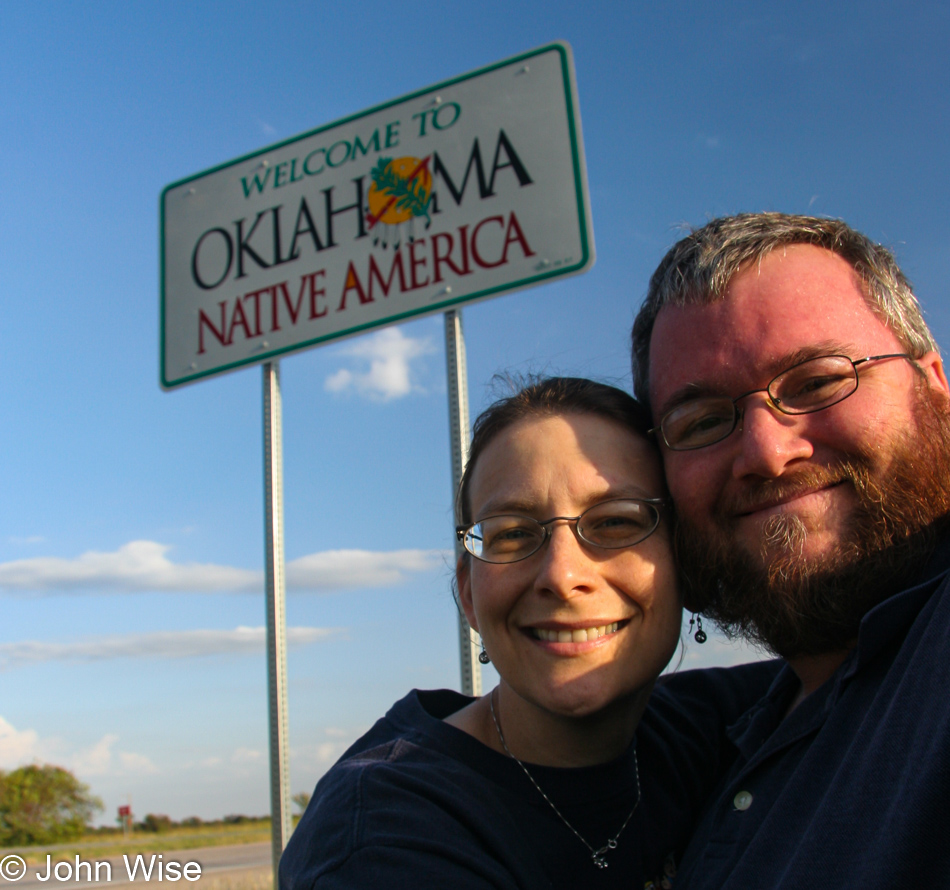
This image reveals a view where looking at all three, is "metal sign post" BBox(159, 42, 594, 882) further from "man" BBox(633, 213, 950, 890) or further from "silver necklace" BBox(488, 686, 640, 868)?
"man" BBox(633, 213, 950, 890)

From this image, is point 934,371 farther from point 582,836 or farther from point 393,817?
point 393,817

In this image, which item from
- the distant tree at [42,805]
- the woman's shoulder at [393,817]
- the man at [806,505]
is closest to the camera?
the man at [806,505]

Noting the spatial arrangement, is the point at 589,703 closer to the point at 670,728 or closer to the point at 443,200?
the point at 670,728

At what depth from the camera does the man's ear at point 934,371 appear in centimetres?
150

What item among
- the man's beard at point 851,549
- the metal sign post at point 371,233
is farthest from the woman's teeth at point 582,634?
the metal sign post at point 371,233

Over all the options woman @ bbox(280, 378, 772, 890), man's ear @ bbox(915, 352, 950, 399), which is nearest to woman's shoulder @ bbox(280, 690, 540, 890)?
woman @ bbox(280, 378, 772, 890)

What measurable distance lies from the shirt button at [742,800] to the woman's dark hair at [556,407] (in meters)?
0.71

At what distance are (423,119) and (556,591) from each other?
2.32m

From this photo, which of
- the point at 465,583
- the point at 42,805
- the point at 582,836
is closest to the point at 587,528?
the point at 465,583

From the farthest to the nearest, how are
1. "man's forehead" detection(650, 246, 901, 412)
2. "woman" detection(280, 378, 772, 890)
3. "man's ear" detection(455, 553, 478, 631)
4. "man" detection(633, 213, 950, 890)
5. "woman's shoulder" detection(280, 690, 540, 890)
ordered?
"man's ear" detection(455, 553, 478, 631) < "man's forehead" detection(650, 246, 901, 412) < "woman" detection(280, 378, 772, 890) < "woman's shoulder" detection(280, 690, 540, 890) < "man" detection(633, 213, 950, 890)

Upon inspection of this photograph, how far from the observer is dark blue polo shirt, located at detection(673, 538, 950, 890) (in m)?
0.78

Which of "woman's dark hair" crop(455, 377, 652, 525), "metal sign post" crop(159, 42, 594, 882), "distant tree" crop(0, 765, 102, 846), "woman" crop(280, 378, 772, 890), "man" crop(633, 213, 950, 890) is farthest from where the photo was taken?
"distant tree" crop(0, 765, 102, 846)

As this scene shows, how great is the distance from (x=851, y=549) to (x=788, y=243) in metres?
0.63

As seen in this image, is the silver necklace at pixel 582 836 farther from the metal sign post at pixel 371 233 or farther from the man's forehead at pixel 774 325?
the metal sign post at pixel 371 233
